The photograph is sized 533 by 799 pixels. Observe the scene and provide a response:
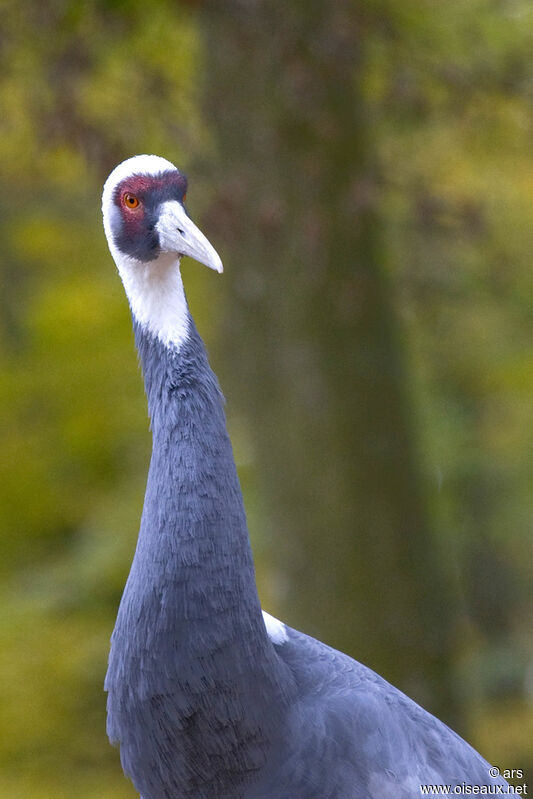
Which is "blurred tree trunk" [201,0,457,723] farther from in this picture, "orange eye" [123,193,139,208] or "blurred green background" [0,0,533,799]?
"orange eye" [123,193,139,208]

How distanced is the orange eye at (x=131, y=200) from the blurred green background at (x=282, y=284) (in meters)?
1.97

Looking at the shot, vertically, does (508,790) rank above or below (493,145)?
below

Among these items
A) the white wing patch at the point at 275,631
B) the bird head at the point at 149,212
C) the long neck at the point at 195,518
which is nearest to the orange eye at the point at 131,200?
the bird head at the point at 149,212

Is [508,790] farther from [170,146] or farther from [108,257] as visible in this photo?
[108,257]

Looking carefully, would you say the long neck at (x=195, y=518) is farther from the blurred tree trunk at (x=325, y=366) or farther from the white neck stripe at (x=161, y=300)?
the blurred tree trunk at (x=325, y=366)

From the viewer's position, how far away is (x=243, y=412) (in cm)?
595

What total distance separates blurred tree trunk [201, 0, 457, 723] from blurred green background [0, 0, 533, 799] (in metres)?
0.01

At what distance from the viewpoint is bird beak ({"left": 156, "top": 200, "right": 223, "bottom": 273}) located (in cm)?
305

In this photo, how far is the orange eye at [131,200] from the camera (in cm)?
326

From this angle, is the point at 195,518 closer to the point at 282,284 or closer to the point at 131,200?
the point at 131,200

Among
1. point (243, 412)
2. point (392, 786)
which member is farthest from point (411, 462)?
point (392, 786)

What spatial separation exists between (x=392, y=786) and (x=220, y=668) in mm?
619

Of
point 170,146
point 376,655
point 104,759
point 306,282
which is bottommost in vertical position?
point 104,759

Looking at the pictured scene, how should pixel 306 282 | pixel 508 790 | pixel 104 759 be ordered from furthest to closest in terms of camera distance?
1. pixel 104 759
2. pixel 306 282
3. pixel 508 790
